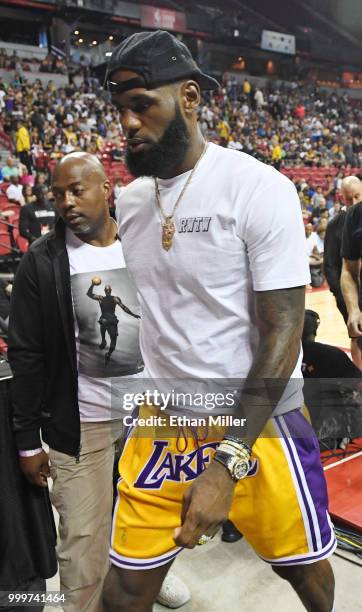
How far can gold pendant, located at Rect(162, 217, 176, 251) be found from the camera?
4.73 ft

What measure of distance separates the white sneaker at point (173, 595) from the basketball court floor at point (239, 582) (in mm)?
26

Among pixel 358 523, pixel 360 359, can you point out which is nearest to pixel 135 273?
pixel 358 523

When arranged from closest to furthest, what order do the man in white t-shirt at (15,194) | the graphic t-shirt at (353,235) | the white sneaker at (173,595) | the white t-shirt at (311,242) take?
the white sneaker at (173,595) < the graphic t-shirt at (353,235) < the man in white t-shirt at (15,194) < the white t-shirt at (311,242)

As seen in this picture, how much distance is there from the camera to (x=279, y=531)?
149 cm

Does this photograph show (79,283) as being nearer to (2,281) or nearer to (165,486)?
(165,486)

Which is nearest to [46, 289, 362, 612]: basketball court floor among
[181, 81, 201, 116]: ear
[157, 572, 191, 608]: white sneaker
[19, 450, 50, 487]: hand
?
[157, 572, 191, 608]: white sneaker

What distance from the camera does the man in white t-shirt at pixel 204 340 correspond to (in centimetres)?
131

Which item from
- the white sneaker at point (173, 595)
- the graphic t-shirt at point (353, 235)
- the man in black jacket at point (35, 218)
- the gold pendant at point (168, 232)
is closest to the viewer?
the gold pendant at point (168, 232)

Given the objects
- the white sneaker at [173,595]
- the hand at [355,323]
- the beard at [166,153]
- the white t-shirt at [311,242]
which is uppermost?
the beard at [166,153]

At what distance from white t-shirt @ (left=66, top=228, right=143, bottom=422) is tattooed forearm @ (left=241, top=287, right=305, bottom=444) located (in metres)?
0.79

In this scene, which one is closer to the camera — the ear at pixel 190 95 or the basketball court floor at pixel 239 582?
the ear at pixel 190 95

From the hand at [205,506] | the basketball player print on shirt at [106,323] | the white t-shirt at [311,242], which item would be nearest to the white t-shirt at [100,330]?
the basketball player print on shirt at [106,323]

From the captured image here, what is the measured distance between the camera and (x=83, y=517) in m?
1.90

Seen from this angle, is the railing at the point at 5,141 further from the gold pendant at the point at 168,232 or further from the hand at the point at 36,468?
the gold pendant at the point at 168,232
